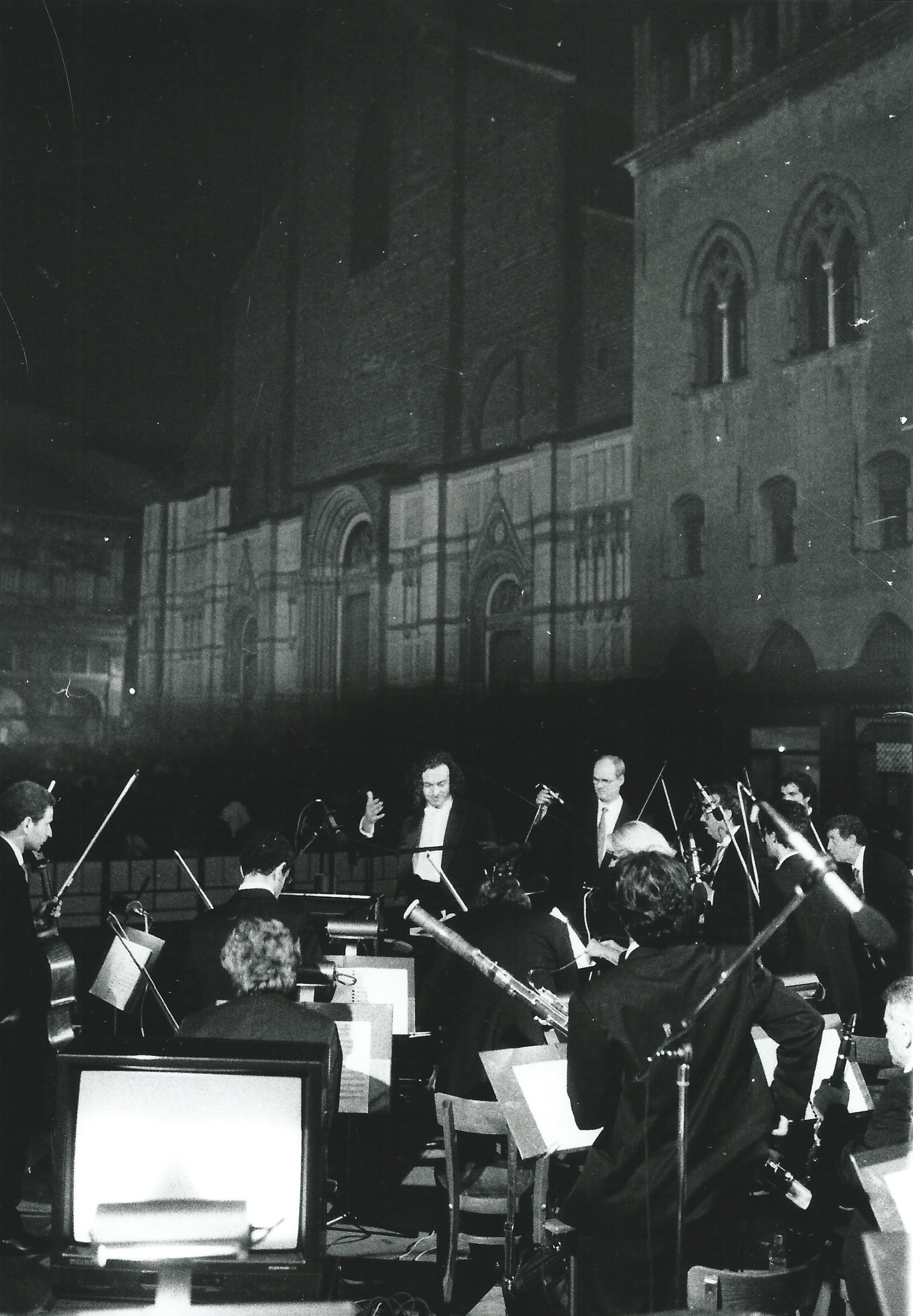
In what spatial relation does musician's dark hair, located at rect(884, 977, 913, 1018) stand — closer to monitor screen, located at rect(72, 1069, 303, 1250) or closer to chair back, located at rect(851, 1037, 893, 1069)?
chair back, located at rect(851, 1037, 893, 1069)


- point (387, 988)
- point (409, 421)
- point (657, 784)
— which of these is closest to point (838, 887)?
point (387, 988)

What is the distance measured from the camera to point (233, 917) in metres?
3.54

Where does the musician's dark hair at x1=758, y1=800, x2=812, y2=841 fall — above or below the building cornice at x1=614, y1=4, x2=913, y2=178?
below

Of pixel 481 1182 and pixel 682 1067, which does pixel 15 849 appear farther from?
pixel 682 1067

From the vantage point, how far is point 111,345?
8922 millimetres

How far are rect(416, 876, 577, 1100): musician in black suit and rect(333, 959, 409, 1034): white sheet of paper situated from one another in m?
0.17

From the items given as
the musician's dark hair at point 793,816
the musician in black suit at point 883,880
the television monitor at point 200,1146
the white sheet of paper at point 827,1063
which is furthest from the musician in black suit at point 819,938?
the television monitor at point 200,1146

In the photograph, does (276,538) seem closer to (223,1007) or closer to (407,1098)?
(407,1098)

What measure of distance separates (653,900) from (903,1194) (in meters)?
0.71

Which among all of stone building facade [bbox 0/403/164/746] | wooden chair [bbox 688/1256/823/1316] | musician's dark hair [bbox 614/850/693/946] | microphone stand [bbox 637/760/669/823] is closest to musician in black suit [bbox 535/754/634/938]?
microphone stand [bbox 637/760/669/823]

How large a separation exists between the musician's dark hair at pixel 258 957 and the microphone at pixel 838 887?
1.12 metres

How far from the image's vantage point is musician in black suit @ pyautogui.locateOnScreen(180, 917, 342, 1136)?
2.65m

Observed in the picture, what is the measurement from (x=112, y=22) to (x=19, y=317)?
220cm

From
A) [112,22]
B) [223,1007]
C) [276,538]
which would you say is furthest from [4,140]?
[223,1007]
